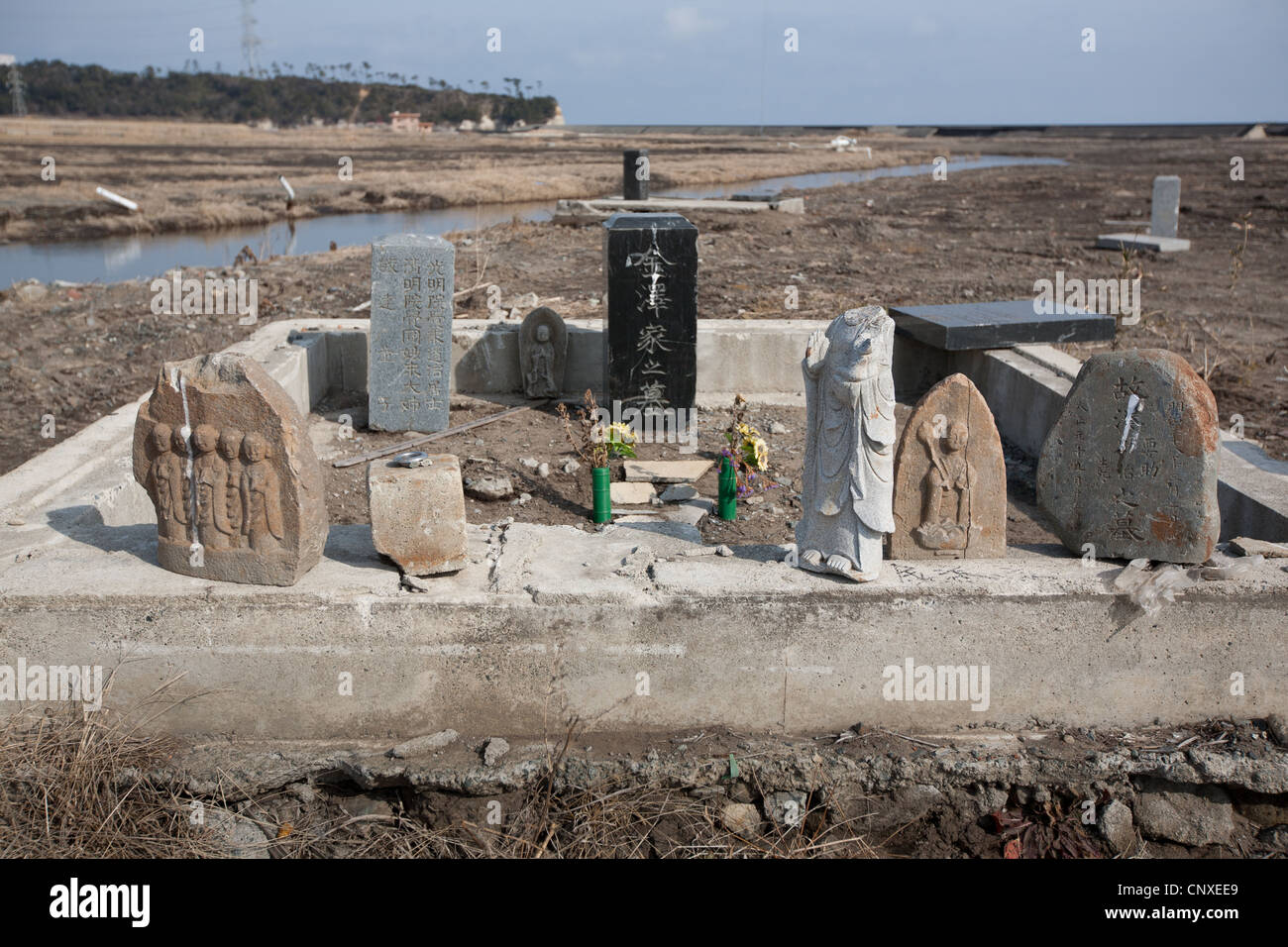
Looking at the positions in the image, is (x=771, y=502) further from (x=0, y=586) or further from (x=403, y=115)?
(x=403, y=115)

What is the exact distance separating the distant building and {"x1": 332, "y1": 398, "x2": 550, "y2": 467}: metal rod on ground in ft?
251

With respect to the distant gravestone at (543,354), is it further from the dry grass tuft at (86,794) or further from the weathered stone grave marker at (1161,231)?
the weathered stone grave marker at (1161,231)

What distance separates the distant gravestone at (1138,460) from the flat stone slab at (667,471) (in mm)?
2848

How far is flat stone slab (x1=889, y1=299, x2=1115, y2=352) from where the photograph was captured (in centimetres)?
812

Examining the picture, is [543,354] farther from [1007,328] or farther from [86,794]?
[86,794]

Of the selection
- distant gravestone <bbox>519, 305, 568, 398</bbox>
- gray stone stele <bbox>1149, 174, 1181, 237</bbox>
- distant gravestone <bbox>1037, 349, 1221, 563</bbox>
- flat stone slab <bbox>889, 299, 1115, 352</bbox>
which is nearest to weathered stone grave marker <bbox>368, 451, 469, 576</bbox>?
distant gravestone <bbox>1037, 349, 1221, 563</bbox>

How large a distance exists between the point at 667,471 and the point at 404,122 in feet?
261

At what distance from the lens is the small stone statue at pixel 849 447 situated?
4.05 metres

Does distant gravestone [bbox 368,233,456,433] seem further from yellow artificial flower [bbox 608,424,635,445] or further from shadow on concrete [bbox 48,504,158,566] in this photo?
shadow on concrete [bbox 48,504,158,566]

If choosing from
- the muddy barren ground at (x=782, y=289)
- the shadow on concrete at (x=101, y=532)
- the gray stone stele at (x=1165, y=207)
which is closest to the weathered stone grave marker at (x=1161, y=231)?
the gray stone stele at (x=1165, y=207)

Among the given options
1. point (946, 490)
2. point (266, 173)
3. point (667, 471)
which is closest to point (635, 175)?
point (667, 471)

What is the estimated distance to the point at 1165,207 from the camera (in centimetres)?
1698

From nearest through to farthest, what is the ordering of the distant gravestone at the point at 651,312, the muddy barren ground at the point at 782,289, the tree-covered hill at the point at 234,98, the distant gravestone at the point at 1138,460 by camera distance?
the distant gravestone at the point at 1138,460
the distant gravestone at the point at 651,312
the muddy barren ground at the point at 782,289
the tree-covered hill at the point at 234,98

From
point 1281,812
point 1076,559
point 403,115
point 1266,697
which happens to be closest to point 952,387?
point 1076,559
